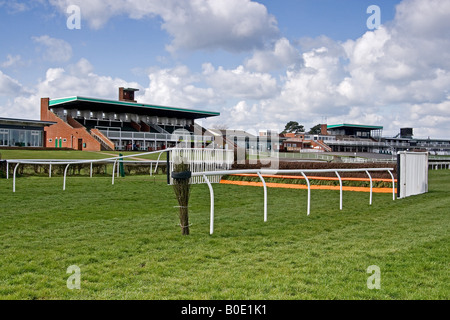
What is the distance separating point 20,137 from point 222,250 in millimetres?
44779

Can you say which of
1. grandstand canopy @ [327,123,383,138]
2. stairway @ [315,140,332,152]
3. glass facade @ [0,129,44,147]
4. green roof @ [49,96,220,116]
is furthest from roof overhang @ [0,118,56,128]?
grandstand canopy @ [327,123,383,138]

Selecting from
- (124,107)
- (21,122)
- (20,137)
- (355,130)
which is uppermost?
(355,130)

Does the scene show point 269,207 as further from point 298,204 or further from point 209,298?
point 209,298

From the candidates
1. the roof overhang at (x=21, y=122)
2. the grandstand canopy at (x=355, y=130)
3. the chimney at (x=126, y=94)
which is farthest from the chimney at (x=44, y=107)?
the grandstand canopy at (x=355, y=130)

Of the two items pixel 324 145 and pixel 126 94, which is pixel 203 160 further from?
pixel 324 145

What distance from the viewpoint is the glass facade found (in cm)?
4388

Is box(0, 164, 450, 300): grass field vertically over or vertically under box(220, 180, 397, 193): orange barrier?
under

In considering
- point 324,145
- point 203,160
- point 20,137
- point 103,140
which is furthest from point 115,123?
point 203,160

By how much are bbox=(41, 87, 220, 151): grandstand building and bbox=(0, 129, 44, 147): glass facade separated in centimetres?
150

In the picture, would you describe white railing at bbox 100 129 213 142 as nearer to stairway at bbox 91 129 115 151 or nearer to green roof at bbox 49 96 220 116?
stairway at bbox 91 129 115 151

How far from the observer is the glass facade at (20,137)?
43.9 meters

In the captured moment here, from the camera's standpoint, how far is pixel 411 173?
13.7m
